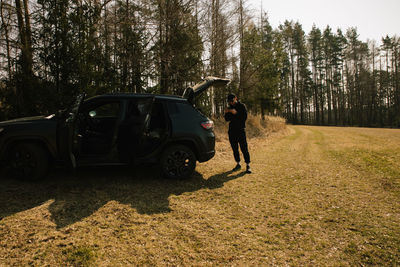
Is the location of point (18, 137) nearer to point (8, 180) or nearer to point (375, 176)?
point (8, 180)

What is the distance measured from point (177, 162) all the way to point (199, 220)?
189 cm

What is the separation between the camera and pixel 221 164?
6945 millimetres

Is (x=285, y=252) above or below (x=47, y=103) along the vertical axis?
below

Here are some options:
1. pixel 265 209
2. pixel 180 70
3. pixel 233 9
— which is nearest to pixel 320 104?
pixel 233 9

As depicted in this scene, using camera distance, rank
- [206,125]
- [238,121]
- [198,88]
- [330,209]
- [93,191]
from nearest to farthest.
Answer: [330,209], [93,191], [206,125], [198,88], [238,121]

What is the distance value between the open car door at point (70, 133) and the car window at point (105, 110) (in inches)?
32.9

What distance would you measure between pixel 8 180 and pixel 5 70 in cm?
552

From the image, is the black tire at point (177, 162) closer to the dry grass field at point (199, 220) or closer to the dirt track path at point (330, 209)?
the dry grass field at point (199, 220)

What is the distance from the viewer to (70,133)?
3.88 meters

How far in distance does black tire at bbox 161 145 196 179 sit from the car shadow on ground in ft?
0.59

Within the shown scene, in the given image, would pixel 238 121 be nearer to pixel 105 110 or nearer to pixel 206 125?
pixel 206 125

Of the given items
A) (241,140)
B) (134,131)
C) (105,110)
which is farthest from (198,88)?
(105,110)

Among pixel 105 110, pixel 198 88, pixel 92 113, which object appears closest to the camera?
pixel 92 113

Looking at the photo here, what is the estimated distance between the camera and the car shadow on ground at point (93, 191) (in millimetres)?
3473
